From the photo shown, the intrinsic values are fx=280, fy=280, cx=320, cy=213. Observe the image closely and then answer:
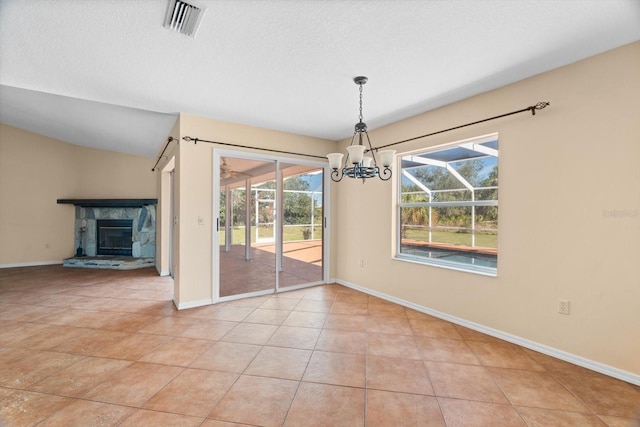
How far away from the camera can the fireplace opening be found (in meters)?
6.74

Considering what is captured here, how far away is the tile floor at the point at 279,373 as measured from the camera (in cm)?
173

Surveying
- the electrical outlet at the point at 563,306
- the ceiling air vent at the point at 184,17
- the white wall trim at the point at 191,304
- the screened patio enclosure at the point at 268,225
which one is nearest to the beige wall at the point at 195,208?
the white wall trim at the point at 191,304

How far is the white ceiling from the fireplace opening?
449cm

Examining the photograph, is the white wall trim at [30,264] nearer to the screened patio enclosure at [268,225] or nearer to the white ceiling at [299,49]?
the screened patio enclosure at [268,225]

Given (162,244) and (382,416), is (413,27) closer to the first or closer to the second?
(382,416)

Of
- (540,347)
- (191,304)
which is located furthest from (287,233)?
(540,347)

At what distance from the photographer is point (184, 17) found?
5.93ft

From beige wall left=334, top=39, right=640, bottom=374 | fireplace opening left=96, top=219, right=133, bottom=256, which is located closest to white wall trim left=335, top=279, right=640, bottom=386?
beige wall left=334, top=39, right=640, bottom=374

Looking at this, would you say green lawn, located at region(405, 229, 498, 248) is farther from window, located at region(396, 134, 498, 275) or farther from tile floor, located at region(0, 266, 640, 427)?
tile floor, located at region(0, 266, 640, 427)

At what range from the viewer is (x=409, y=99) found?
10.2 ft

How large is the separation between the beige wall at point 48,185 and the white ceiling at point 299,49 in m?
4.51

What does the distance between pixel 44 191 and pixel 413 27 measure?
845 centimetres

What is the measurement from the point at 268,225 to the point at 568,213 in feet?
11.8

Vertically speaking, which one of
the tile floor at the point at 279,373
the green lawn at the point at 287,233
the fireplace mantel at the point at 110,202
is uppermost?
the fireplace mantel at the point at 110,202
